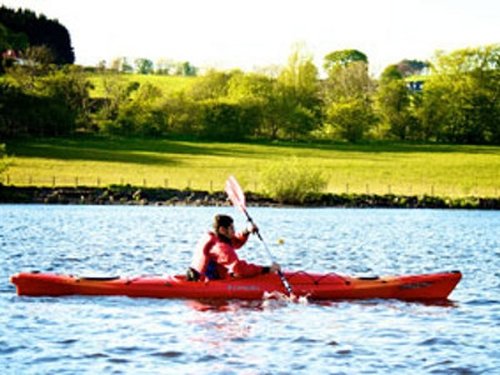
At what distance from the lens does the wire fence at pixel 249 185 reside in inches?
2369

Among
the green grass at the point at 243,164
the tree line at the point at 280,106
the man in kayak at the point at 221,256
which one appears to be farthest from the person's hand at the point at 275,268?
the tree line at the point at 280,106

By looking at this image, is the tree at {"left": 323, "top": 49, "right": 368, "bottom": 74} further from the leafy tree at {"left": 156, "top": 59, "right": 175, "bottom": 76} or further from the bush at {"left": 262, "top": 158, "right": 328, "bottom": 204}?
the bush at {"left": 262, "top": 158, "right": 328, "bottom": 204}

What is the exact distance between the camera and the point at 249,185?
63.9 m

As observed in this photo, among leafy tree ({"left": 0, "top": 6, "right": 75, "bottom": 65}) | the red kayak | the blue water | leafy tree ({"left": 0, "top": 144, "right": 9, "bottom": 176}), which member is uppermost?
leafy tree ({"left": 0, "top": 6, "right": 75, "bottom": 65})

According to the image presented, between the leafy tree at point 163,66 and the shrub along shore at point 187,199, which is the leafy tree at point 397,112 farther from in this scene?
the leafy tree at point 163,66

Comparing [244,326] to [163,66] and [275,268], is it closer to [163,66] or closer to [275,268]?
[275,268]

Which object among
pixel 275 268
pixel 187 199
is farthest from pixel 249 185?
pixel 275 268

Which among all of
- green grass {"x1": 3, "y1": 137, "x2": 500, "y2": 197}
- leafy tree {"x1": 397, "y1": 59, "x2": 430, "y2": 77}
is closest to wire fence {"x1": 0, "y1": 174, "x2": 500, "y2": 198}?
green grass {"x1": 3, "y1": 137, "x2": 500, "y2": 197}

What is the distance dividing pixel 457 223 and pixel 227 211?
12.7 metres

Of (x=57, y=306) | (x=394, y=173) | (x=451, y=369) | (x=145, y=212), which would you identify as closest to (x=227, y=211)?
(x=145, y=212)

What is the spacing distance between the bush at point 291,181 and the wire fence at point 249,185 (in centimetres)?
254

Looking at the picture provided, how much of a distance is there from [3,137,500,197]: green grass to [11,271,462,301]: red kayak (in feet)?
132

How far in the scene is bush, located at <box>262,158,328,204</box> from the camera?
5653cm

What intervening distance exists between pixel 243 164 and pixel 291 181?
14796 millimetres
